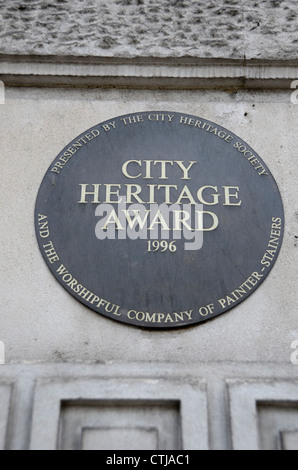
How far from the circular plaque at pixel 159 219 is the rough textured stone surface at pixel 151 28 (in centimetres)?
50

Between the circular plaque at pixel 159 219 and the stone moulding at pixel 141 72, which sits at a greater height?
the stone moulding at pixel 141 72

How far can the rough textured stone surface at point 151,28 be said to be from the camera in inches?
140

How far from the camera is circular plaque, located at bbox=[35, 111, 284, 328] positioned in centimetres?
300

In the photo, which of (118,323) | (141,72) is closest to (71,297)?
(118,323)

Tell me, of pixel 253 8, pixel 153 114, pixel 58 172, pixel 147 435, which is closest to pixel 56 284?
pixel 58 172

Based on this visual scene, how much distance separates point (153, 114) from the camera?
3.50 m

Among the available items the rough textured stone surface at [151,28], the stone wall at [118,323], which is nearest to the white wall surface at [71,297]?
the stone wall at [118,323]

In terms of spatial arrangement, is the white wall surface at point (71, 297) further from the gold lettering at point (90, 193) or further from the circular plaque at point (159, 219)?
the gold lettering at point (90, 193)

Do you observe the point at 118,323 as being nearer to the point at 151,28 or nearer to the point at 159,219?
the point at 159,219

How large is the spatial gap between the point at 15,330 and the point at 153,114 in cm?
157

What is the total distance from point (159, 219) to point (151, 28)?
52.6 inches

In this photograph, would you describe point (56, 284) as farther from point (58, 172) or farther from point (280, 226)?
point (280, 226)

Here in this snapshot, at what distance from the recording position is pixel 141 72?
355cm

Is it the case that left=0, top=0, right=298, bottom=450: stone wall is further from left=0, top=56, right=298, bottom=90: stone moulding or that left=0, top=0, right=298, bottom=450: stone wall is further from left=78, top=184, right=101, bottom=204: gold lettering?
left=78, top=184, right=101, bottom=204: gold lettering
